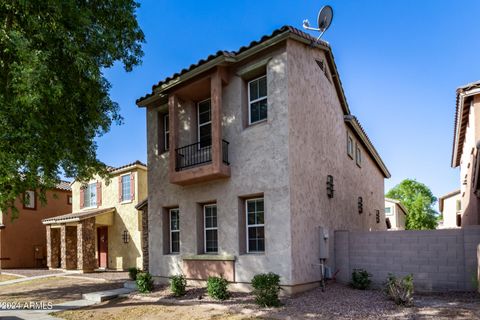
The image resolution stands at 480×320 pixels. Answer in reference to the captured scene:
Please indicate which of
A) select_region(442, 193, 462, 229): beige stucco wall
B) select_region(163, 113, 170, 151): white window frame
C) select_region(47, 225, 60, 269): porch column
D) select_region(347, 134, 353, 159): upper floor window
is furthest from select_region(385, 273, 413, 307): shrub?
select_region(442, 193, 462, 229): beige stucco wall

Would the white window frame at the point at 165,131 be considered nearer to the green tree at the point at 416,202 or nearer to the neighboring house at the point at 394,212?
the neighboring house at the point at 394,212

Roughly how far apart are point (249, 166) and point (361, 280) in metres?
4.92

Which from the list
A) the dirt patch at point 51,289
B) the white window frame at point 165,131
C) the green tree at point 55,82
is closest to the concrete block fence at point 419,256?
the white window frame at point 165,131

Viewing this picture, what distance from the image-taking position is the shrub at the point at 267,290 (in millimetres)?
9156

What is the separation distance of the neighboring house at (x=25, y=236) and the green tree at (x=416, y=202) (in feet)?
159

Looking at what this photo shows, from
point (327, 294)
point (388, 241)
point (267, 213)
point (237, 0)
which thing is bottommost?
point (327, 294)

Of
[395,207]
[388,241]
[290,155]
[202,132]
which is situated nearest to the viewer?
[290,155]

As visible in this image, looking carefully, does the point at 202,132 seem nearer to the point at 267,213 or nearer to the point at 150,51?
the point at 150,51

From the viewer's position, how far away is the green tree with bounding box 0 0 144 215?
907cm

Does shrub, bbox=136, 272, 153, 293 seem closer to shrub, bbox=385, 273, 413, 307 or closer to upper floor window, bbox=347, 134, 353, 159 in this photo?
A: shrub, bbox=385, 273, 413, 307

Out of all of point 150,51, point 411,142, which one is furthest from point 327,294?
point 411,142

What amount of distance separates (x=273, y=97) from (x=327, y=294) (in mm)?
5786

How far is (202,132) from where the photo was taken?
13.3 meters

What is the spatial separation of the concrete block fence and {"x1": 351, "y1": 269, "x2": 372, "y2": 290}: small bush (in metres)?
0.40
